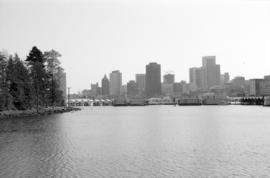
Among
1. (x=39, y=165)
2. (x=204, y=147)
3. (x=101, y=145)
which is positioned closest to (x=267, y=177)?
(x=204, y=147)

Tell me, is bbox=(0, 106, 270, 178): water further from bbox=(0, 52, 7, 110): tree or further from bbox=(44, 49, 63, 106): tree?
bbox=(44, 49, 63, 106): tree

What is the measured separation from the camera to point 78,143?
48.5 metres

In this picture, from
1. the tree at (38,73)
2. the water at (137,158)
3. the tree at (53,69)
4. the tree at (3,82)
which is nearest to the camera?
the water at (137,158)

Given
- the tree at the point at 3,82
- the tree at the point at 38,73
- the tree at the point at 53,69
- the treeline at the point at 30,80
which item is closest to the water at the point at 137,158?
the tree at the point at 3,82

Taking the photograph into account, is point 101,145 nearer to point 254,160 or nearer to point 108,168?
point 108,168

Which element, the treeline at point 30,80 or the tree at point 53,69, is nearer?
the treeline at point 30,80

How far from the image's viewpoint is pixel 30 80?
416 ft

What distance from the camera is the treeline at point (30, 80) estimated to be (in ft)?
374

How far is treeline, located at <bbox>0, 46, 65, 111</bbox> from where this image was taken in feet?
374

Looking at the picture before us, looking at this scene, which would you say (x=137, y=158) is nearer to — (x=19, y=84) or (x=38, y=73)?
(x=19, y=84)

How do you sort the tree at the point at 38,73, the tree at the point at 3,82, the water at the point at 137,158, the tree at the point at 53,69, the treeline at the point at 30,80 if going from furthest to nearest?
the tree at the point at 53,69 < the tree at the point at 38,73 < the treeline at the point at 30,80 < the tree at the point at 3,82 < the water at the point at 137,158

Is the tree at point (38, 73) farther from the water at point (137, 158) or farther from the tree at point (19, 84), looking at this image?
the water at point (137, 158)

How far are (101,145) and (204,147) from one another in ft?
43.3

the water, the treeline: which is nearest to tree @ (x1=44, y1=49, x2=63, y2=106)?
the treeline
